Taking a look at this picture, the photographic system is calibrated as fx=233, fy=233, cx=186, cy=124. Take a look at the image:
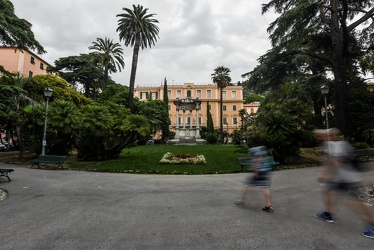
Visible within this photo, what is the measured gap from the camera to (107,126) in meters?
15.3

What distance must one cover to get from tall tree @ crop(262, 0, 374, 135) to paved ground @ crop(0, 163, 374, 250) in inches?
408

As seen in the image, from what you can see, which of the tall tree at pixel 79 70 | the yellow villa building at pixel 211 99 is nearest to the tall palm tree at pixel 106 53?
the tall tree at pixel 79 70

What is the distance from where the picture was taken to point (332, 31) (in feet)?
50.3

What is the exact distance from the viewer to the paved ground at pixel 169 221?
11.7ft

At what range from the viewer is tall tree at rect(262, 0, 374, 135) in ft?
45.6

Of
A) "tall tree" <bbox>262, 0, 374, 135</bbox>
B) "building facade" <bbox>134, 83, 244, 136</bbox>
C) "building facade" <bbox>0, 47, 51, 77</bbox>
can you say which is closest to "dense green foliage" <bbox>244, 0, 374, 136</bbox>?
"tall tree" <bbox>262, 0, 374, 135</bbox>

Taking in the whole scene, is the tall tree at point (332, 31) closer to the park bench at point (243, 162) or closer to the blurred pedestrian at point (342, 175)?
the park bench at point (243, 162)

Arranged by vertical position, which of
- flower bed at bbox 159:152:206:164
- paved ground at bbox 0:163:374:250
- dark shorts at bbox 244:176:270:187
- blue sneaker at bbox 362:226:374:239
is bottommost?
paved ground at bbox 0:163:374:250

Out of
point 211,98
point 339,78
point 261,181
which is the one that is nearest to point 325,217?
point 261,181

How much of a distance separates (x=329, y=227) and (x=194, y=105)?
38.5 m

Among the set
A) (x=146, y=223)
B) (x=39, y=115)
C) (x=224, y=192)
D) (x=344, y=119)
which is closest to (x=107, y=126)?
(x=39, y=115)

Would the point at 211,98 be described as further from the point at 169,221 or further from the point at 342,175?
the point at 342,175

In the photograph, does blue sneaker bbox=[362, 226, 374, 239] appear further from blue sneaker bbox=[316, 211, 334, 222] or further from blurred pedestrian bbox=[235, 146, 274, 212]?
blurred pedestrian bbox=[235, 146, 274, 212]

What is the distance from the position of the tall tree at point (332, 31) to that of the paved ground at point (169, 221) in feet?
34.0
